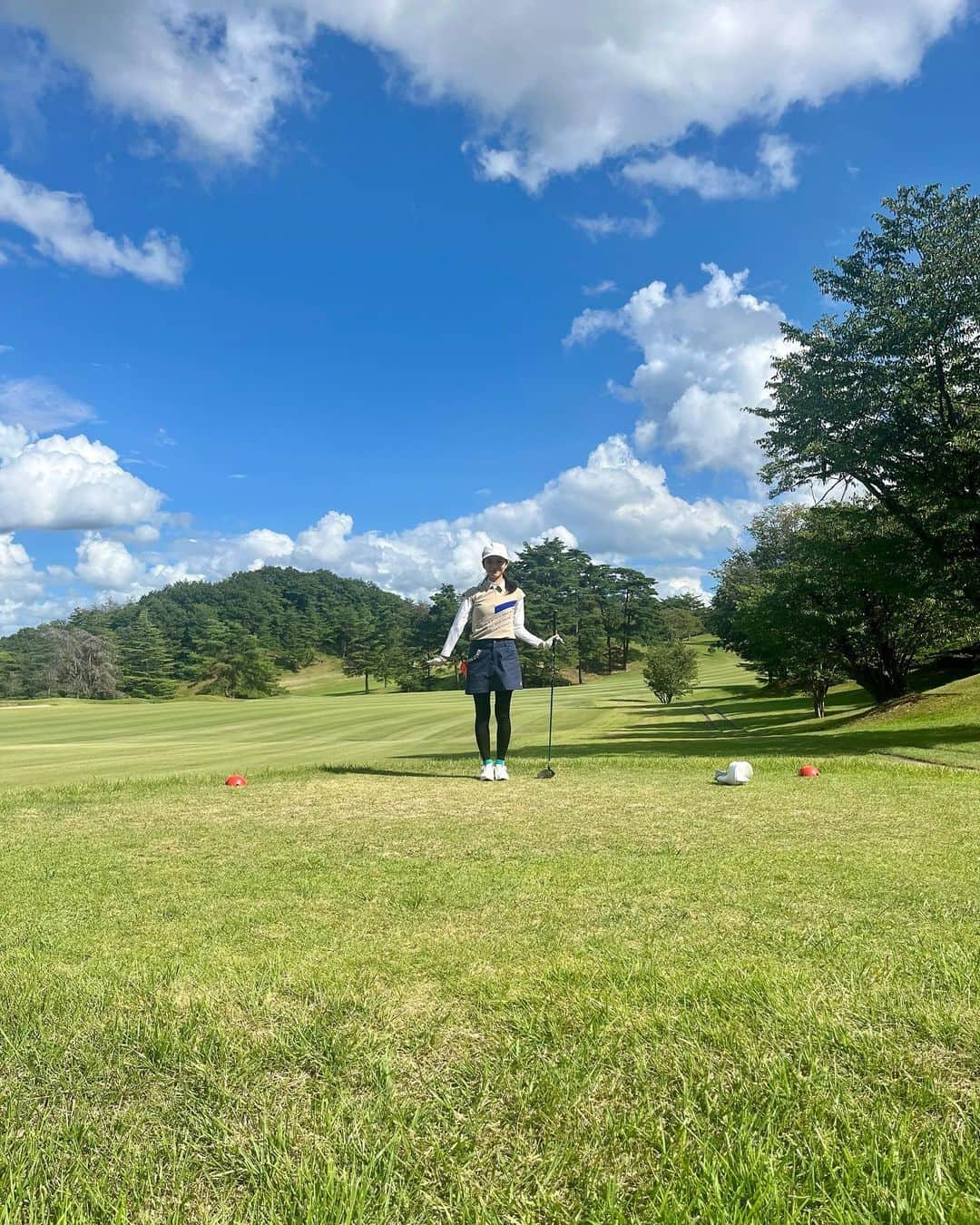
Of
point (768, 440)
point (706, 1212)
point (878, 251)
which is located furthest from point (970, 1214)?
point (878, 251)

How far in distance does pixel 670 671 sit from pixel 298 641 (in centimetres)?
9591

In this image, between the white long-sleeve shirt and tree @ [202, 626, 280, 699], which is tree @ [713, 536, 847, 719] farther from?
tree @ [202, 626, 280, 699]

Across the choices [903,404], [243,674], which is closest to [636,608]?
[243,674]

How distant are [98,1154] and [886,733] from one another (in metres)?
22.5

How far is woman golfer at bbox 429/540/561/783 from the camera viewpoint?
8906 millimetres

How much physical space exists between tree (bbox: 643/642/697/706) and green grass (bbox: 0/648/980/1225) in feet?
161

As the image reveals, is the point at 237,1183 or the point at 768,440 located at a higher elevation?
the point at 768,440

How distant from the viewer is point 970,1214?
1648 mm

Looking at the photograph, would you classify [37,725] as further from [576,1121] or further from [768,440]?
[576,1121]

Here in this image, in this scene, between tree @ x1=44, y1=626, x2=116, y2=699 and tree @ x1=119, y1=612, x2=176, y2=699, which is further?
tree @ x1=119, y1=612, x2=176, y2=699

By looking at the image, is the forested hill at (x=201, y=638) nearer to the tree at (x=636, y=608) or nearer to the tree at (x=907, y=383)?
the tree at (x=636, y=608)

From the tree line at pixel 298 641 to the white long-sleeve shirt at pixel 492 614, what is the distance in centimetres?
7128

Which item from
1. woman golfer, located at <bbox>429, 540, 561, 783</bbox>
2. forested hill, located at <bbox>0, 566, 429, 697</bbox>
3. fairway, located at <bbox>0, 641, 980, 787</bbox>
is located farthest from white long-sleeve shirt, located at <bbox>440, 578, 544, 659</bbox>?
forested hill, located at <bbox>0, 566, 429, 697</bbox>

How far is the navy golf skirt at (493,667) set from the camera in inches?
350
